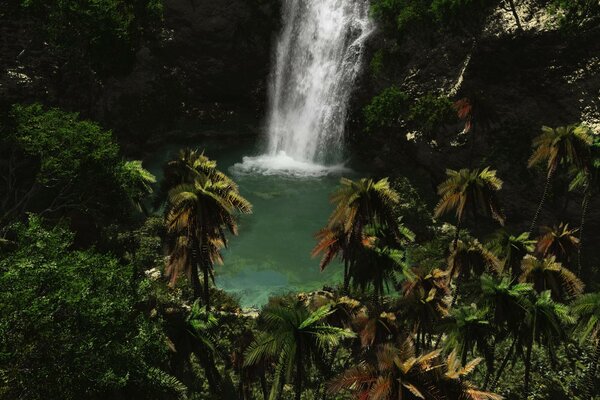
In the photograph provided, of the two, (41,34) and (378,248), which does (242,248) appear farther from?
(41,34)

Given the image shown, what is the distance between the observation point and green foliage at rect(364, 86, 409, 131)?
2124 inches

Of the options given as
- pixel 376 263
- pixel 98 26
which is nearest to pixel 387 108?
pixel 376 263

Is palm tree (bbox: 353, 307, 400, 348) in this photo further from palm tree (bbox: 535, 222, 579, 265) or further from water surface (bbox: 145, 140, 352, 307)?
palm tree (bbox: 535, 222, 579, 265)

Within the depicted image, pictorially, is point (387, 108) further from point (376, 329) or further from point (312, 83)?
point (376, 329)

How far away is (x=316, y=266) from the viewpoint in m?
45.1

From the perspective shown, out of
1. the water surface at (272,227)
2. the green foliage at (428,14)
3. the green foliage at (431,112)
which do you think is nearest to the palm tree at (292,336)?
the water surface at (272,227)

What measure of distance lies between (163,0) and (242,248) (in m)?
40.2

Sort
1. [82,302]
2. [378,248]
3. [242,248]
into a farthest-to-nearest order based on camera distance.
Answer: [242,248] → [378,248] → [82,302]

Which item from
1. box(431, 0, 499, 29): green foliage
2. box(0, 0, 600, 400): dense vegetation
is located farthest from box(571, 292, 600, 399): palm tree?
box(431, 0, 499, 29): green foliage

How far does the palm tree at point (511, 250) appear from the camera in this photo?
106 feet

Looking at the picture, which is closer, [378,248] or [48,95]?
[378,248]

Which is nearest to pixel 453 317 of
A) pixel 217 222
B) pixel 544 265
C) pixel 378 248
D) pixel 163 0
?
pixel 378 248

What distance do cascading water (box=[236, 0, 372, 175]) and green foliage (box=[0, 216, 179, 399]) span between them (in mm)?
41881

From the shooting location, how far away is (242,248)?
4731 cm
